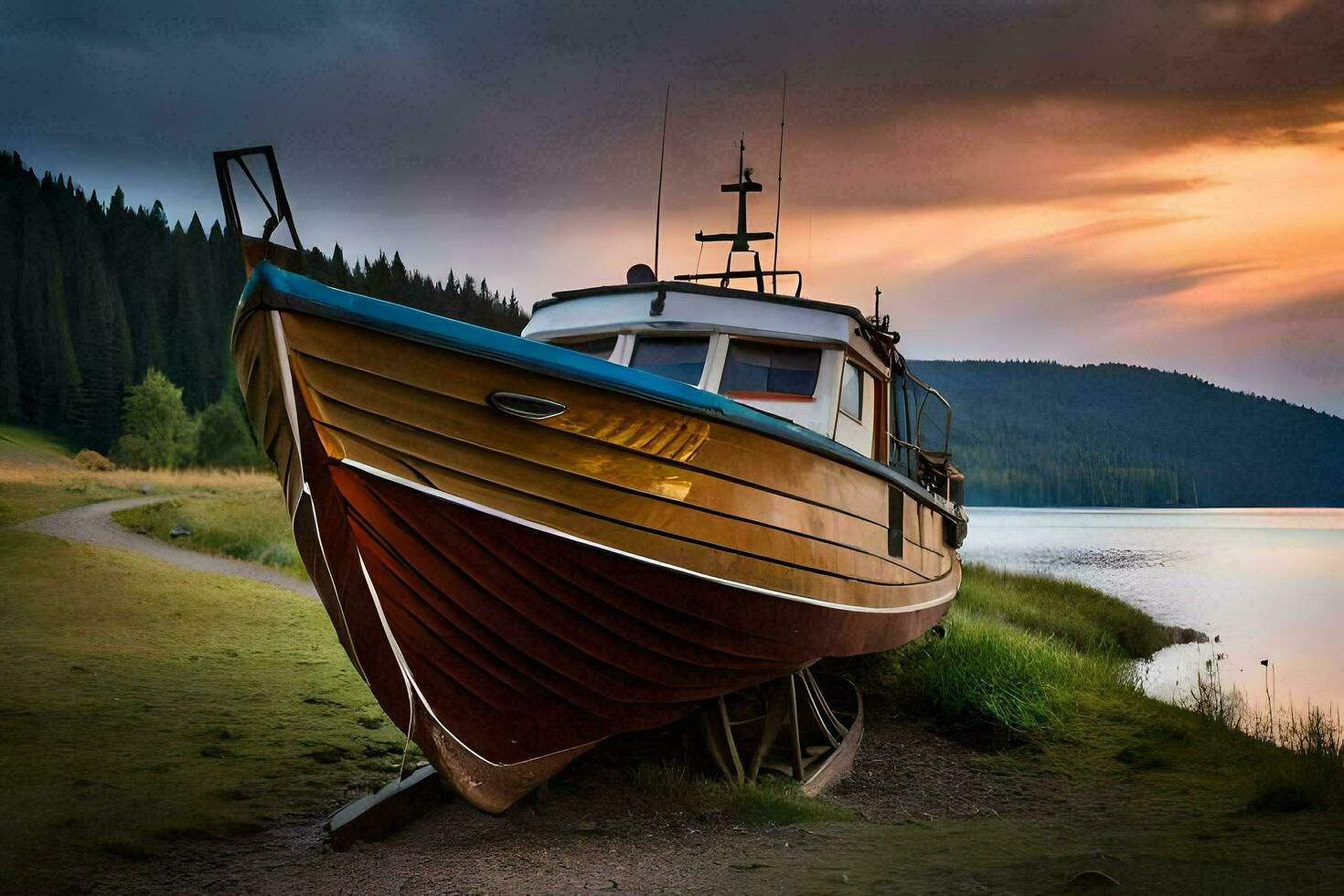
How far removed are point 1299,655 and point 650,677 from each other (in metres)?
20.2

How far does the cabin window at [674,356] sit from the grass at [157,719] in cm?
345

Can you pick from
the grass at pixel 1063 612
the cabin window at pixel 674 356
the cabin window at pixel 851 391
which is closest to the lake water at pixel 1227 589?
the grass at pixel 1063 612

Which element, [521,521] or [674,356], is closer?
[521,521]

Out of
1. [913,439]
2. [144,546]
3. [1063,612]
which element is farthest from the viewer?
[1063,612]

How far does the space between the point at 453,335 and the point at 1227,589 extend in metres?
35.4

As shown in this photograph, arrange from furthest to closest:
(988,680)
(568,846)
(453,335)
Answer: (988,680) → (568,846) → (453,335)

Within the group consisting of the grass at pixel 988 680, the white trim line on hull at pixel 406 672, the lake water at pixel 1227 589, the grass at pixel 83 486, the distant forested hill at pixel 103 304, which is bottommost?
the lake water at pixel 1227 589

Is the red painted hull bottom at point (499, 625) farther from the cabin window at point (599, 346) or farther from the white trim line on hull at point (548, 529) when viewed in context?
the cabin window at point (599, 346)

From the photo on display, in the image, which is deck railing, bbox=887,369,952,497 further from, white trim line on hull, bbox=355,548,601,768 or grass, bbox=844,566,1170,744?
white trim line on hull, bbox=355,548,601,768

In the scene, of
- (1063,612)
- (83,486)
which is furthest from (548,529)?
(83,486)

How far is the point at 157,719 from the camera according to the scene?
708 centimetres

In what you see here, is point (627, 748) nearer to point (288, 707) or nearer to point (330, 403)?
point (288, 707)

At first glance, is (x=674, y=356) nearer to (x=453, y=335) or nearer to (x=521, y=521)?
(x=521, y=521)

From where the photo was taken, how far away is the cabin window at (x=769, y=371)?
6.72 m
